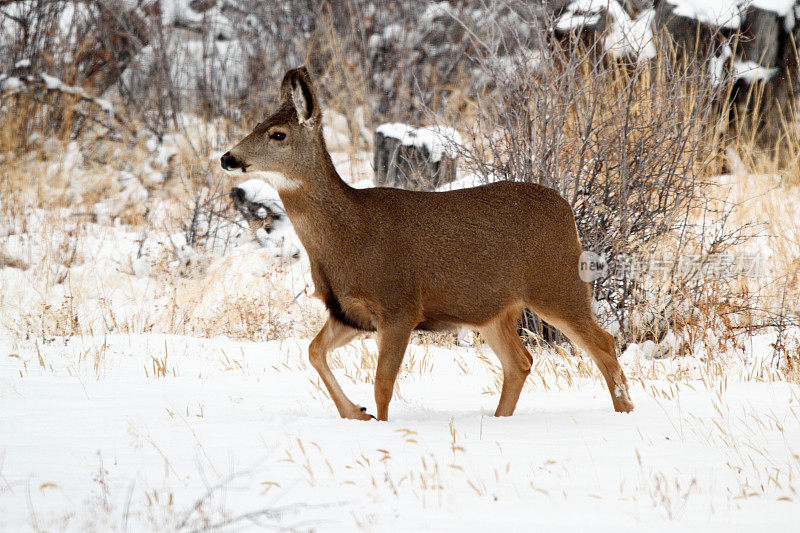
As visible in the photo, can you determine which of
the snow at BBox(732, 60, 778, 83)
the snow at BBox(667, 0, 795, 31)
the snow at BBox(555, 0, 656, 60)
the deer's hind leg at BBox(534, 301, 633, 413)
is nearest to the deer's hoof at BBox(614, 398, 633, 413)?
the deer's hind leg at BBox(534, 301, 633, 413)

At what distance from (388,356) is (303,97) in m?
1.36

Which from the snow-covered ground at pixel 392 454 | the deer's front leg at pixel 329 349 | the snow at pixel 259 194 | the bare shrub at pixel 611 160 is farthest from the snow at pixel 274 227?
the deer's front leg at pixel 329 349

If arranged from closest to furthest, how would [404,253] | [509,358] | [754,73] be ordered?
[404,253] → [509,358] → [754,73]

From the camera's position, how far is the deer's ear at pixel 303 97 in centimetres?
449

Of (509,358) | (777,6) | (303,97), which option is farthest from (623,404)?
(777,6)

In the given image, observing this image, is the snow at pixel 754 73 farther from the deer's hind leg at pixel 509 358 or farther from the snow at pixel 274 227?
the deer's hind leg at pixel 509 358

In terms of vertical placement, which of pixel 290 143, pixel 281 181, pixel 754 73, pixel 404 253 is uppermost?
pixel 754 73

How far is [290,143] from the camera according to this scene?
14.8ft

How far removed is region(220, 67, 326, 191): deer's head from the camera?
4441 millimetres

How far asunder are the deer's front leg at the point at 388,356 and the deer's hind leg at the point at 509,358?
667 mm

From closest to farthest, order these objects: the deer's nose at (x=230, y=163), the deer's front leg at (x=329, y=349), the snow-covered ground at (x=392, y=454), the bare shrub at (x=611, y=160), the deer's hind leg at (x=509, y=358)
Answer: the snow-covered ground at (x=392, y=454)
the deer's nose at (x=230, y=163)
the deer's front leg at (x=329, y=349)
the deer's hind leg at (x=509, y=358)
the bare shrub at (x=611, y=160)

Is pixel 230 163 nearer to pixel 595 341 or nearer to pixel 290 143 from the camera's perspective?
pixel 290 143

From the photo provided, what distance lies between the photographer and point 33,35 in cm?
1445

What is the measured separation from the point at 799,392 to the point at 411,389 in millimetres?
2297
